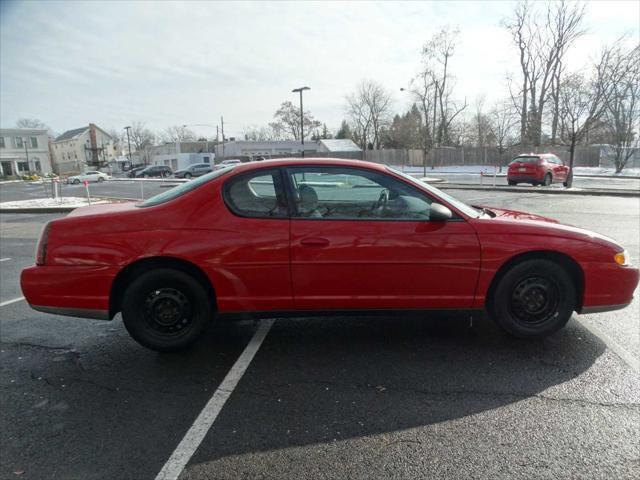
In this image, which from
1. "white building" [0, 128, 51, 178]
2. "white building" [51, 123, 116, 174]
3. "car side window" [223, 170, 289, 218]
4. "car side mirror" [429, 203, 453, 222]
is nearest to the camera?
"car side mirror" [429, 203, 453, 222]

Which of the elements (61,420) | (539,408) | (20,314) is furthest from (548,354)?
(20,314)

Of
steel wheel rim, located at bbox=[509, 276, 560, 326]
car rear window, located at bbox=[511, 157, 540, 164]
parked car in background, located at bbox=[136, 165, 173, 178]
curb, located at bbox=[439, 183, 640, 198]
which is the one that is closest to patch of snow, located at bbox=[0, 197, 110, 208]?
steel wheel rim, located at bbox=[509, 276, 560, 326]

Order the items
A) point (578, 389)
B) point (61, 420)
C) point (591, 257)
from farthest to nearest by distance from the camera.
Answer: point (591, 257) < point (578, 389) < point (61, 420)

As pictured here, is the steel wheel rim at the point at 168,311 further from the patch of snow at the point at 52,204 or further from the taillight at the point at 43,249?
the patch of snow at the point at 52,204

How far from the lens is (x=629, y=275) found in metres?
3.46

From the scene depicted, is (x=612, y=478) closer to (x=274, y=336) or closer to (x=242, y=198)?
(x=274, y=336)

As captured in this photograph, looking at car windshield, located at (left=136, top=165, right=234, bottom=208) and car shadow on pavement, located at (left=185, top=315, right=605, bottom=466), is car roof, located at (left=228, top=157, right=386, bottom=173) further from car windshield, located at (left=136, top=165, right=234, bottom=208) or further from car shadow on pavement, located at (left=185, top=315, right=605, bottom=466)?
car shadow on pavement, located at (left=185, top=315, right=605, bottom=466)

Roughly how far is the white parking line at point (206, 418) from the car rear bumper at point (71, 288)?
3.82 ft

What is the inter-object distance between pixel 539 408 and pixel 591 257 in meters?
1.42

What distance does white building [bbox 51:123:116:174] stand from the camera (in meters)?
83.0

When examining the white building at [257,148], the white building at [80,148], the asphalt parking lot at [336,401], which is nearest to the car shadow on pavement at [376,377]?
the asphalt parking lot at [336,401]

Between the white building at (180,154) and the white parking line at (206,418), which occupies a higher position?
the white building at (180,154)

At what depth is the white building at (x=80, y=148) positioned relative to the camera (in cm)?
8300

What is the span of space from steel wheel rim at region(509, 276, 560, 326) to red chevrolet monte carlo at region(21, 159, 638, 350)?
0.01 m
